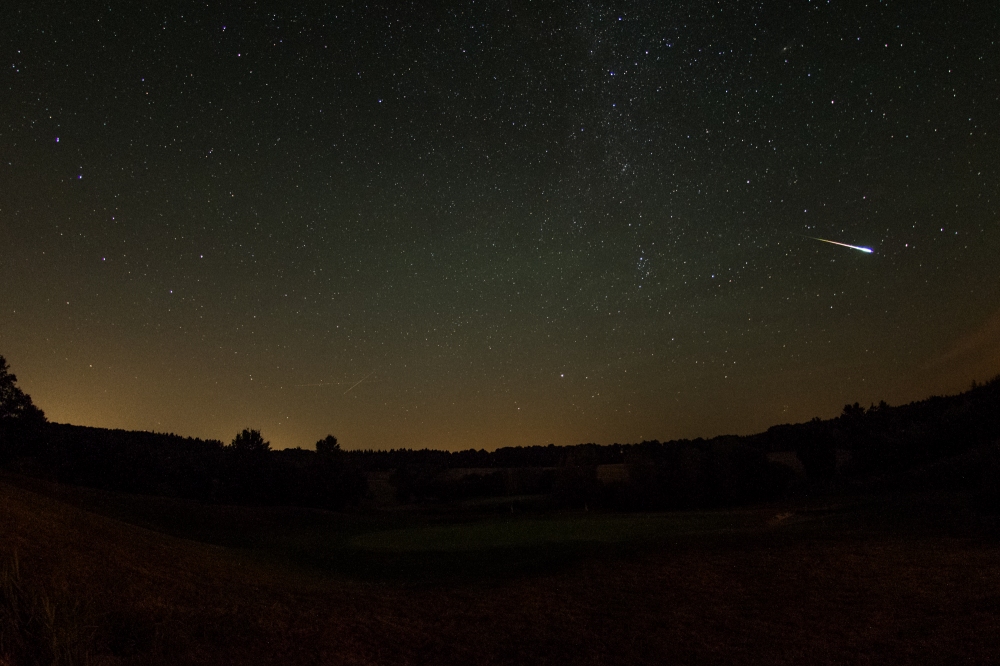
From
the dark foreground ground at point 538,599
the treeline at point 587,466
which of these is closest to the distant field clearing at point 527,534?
the dark foreground ground at point 538,599

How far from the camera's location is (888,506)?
2458cm

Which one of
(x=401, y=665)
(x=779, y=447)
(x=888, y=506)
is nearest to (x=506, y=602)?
(x=401, y=665)

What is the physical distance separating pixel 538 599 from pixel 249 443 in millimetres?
57015

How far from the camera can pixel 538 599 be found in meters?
12.8

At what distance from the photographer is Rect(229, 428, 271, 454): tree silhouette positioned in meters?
61.4

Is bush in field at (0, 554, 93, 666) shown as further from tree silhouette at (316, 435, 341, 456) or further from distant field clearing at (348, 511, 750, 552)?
tree silhouette at (316, 435, 341, 456)

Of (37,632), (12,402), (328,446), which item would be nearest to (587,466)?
(328,446)

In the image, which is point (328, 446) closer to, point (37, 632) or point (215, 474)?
point (215, 474)

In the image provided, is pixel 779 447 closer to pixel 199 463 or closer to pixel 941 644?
pixel 199 463

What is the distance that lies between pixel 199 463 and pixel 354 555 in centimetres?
4215

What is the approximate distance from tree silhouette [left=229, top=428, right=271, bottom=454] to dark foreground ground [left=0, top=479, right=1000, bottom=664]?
4378 cm

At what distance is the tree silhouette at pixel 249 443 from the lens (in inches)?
2418

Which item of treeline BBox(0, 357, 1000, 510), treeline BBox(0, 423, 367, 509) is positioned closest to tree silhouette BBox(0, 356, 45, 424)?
treeline BBox(0, 357, 1000, 510)

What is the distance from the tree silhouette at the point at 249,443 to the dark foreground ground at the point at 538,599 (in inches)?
Result: 1724
